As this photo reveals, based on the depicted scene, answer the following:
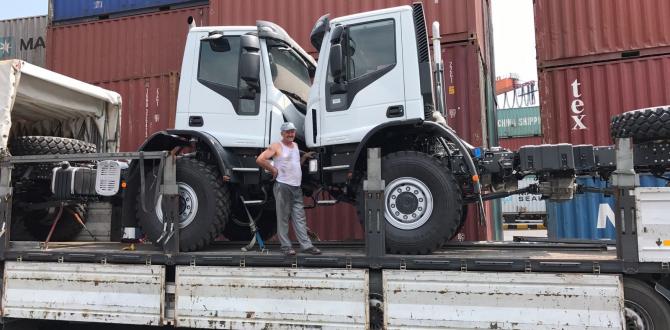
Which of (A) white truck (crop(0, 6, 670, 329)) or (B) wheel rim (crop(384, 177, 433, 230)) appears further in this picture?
(B) wheel rim (crop(384, 177, 433, 230))

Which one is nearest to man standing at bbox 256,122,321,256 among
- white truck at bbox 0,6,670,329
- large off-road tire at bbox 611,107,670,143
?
white truck at bbox 0,6,670,329

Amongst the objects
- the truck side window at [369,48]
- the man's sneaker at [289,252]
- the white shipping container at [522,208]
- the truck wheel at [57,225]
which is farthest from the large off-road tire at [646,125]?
the white shipping container at [522,208]

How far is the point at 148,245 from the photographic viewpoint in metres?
5.85

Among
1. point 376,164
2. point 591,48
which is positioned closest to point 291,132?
point 376,164

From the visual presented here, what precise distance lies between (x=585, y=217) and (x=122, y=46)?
29.7 ft

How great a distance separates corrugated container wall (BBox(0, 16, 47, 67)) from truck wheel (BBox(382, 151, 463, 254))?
37.5ft

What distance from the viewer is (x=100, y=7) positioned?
10.6 m

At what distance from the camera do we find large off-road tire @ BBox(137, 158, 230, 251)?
16.3 feet

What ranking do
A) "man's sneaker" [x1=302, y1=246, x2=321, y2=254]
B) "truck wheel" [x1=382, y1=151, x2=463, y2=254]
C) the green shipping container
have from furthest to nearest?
the green shipping container, "man's sneaker" [x1=302, y1=246, x2=321, y2=254], "truck wheel" [x1=382, y1=151, x2=463, y2=254]

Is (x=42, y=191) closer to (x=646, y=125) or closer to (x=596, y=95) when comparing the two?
(x=646, y=125)

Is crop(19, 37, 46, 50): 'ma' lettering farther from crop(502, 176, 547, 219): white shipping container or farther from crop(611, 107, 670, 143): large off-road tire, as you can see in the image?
crop(502, 176, 547, 219): white shipping container

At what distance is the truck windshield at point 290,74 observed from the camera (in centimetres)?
545

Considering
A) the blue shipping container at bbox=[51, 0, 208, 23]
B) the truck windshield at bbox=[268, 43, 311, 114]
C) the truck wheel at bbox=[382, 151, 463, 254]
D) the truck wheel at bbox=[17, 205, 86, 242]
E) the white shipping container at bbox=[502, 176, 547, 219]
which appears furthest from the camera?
the white shipping container at bbox=[502, 176, 547, 219]

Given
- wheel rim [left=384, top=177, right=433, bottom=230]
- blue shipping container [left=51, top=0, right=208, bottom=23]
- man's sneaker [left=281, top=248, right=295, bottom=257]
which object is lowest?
man's sneaker [left=281, top=248, right=295, bottom=257]
